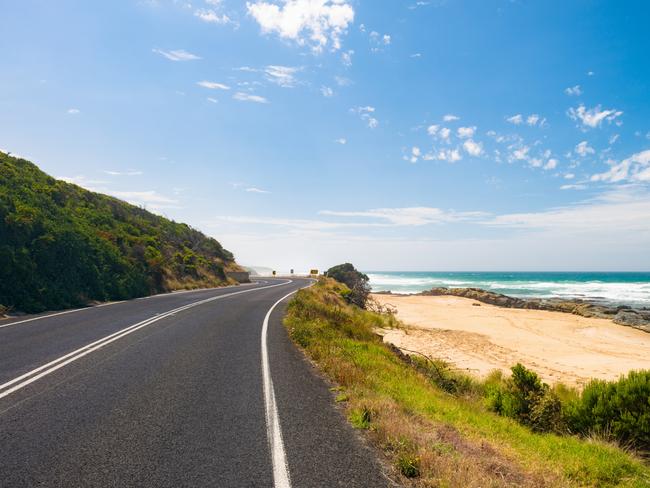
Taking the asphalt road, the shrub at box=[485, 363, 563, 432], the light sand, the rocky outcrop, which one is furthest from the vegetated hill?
the rocky outcrop

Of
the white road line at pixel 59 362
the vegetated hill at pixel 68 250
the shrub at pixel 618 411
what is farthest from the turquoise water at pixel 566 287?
the white road line at pixel 59 362

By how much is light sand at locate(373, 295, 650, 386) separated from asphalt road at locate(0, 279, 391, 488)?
10.7 m

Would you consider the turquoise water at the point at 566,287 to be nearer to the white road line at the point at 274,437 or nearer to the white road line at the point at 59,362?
the white road line at the point at 274,437

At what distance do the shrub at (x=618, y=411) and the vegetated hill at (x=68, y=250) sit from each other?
1859 cm

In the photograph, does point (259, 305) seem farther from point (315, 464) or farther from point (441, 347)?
point (315, 464)

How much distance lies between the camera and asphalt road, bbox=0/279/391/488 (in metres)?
4.09

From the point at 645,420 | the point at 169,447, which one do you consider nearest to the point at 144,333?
the point at 169,447

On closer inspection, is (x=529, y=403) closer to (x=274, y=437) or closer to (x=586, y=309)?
(x=274, y=437)

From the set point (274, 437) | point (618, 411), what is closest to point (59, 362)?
point (274, 437)

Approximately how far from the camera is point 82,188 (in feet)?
109

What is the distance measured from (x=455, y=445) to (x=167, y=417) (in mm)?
4033

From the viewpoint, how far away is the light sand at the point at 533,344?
54.9 ft

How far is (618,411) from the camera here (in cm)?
755

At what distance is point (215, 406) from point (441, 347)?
15694 mm
